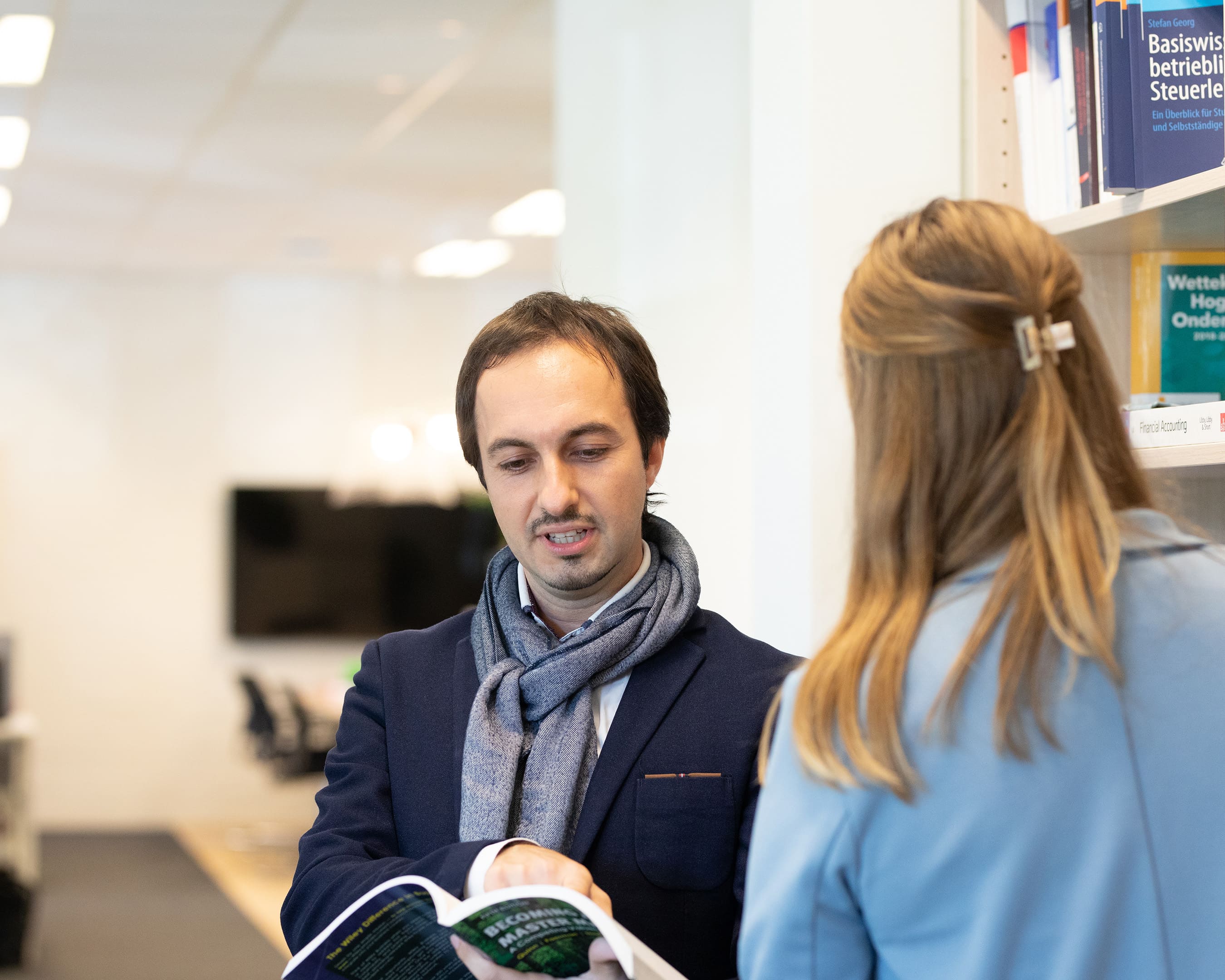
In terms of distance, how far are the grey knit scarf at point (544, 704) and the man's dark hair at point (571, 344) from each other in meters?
0.18

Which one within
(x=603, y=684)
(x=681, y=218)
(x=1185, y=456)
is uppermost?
(x=681, y=218)

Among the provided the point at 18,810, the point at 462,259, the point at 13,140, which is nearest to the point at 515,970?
the point at 13,140

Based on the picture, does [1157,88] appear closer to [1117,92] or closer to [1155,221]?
[1117,92]

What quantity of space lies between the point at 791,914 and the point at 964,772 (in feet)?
0.59

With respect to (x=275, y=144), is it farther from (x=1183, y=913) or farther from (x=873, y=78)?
(x=1183, y=913)

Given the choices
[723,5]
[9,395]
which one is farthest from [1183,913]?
[9,395]

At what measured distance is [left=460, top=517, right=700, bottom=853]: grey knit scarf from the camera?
1.43m

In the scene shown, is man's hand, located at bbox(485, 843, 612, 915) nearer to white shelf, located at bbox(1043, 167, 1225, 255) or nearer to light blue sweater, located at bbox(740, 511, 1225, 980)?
light blue sweater, located at bbox(740, 511, 1225, 980)

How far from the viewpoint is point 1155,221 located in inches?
70.5

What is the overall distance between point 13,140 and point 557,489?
489cm

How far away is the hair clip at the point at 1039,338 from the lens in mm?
980

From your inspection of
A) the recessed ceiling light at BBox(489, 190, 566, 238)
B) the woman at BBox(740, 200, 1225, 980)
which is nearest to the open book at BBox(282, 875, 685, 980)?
the woman at BBox(740, 200, 1225, 980)

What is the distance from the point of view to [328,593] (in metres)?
8.84

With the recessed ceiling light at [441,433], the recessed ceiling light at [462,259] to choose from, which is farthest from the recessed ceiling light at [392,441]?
the recessed ceiling light at [462,259]
